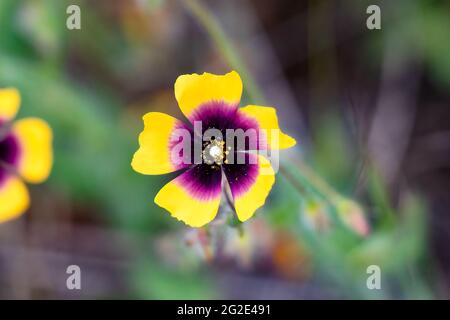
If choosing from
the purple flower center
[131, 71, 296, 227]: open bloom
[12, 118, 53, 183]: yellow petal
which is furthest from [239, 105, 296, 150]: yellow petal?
the purple flower center

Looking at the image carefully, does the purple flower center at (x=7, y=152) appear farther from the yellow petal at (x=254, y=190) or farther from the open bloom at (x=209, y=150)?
the yellow petal at (x=254, y=190)

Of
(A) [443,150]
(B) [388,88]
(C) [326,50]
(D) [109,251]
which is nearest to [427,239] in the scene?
(A) [443,150]

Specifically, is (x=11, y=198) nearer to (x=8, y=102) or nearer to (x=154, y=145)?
(x=8, y=102)

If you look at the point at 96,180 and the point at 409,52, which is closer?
the point at 96,180

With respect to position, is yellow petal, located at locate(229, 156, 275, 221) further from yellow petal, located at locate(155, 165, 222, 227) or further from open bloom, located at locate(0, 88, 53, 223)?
open bloom, located at locate(0, 88, 53, 223)

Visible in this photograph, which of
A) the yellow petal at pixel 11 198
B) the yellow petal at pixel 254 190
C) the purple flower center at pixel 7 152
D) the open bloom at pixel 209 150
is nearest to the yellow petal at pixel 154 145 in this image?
the open bloom at pixel 209 150

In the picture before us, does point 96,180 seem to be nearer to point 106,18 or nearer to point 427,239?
point 106,18
